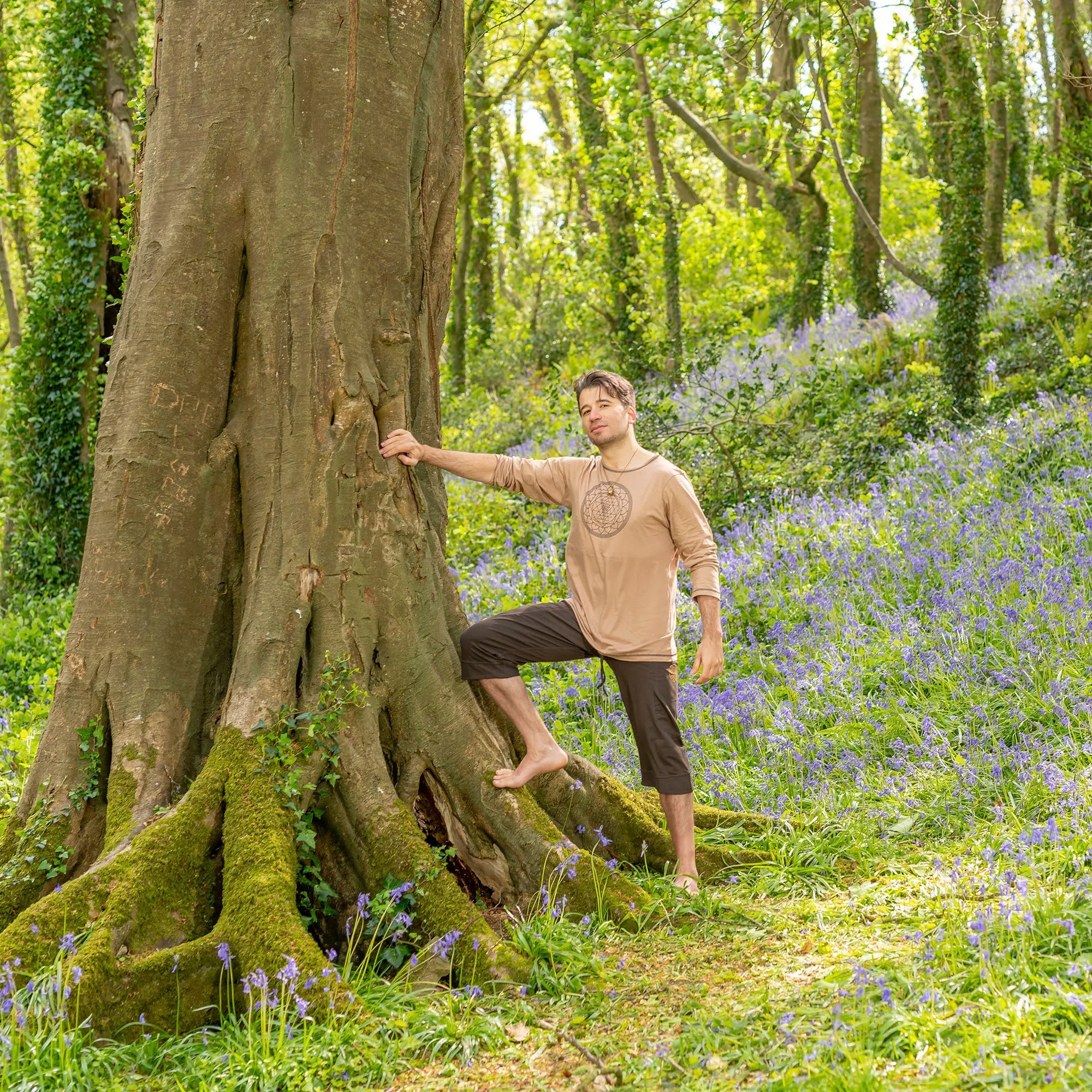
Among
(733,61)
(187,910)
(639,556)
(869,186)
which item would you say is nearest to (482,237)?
(869,186)

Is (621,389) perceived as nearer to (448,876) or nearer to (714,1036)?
(448,876)

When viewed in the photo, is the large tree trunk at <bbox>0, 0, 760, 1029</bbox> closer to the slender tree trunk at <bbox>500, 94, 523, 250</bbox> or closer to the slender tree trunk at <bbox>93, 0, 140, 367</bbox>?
the slender tree trunk at <bbox>93, 0, 140, 367</bbox>

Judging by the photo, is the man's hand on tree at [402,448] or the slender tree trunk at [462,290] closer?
the man's hand on tree at [402,448]

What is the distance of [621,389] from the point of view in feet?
14.6

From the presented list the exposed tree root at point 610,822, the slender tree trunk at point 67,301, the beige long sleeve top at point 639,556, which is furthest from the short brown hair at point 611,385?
the slender tree trunk at point 67,301

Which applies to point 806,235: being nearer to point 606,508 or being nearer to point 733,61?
point 733,61

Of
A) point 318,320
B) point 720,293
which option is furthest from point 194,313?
point 720,293

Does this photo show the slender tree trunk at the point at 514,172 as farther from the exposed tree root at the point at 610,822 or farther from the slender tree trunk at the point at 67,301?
the exposed tree root at the point at 610,822

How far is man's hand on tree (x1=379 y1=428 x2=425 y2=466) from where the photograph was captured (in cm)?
427

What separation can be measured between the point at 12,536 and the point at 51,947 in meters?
10.0

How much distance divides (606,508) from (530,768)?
3.83 feet

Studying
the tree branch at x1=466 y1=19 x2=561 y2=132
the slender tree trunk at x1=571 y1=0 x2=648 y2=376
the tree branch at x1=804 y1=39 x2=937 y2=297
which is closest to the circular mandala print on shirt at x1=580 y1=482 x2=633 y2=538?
the tree branch at x1=804 y1=39 x2=937 y2=297

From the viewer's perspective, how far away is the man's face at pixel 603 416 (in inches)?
174

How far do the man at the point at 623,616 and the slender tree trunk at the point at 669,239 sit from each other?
11.6 m
